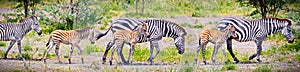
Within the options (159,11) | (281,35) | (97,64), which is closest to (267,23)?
(281,35)

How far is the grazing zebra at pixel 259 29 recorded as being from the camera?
6.61m

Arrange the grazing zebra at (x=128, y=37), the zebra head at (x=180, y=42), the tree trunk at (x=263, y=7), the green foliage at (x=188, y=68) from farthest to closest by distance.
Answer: the tree trunk at (x=263, y=7) → the zebra head at (x=180, y=42) → the grazing zebra at (x=128, y=37) → the green foliage at (x=188, y=68)

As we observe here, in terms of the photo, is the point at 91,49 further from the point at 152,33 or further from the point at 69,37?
the point at 152,33

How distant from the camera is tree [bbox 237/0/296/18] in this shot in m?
6.95

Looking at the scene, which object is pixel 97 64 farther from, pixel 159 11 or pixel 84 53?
pixel 159 11

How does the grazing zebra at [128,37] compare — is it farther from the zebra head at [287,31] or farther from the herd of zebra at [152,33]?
the zebra head at [287,31]

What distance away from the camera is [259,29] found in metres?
6.68

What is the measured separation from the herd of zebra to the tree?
341mm

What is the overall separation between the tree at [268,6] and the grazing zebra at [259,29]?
10.8 inches

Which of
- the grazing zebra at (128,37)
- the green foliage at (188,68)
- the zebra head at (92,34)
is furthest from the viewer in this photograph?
the zebra head at (92,34)

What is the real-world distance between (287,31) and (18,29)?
244cm

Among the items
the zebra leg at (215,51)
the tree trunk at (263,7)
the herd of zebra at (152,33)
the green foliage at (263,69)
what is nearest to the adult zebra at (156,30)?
the herd of zebra at (152,33)

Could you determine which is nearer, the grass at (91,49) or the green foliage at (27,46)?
the grass at (91,49)

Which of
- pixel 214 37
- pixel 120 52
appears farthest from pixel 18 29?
pixel 214 37
